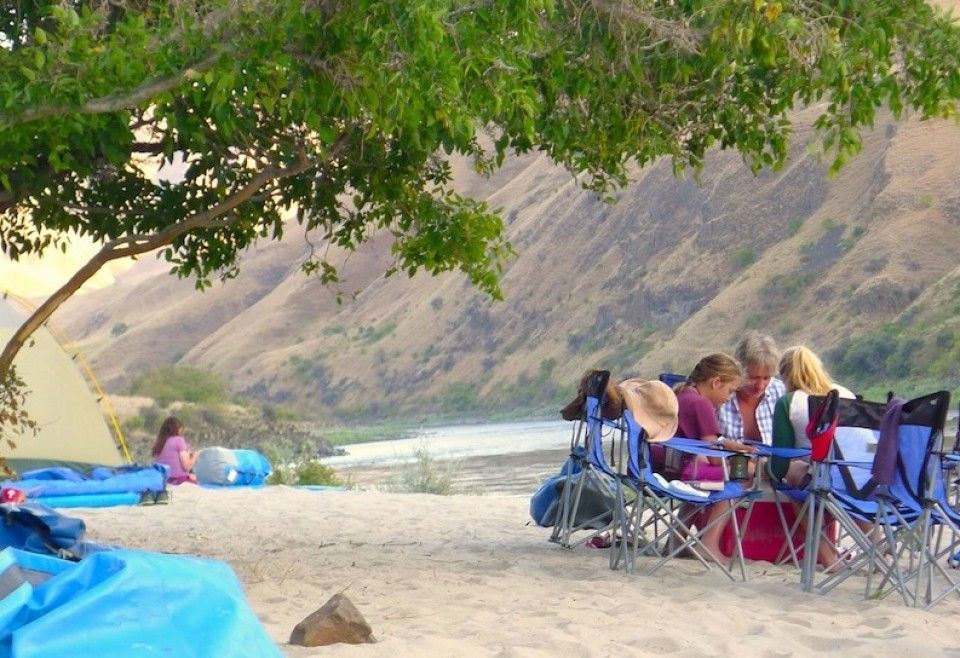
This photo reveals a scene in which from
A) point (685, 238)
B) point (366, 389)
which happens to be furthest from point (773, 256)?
point (366, 389)

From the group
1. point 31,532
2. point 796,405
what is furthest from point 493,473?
point 31,532

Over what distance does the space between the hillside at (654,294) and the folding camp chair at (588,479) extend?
24.7m

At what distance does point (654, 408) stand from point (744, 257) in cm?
4253

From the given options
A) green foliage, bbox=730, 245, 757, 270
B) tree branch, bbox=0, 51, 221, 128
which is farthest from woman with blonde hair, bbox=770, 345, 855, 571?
green foliage, bbox=730, 245, 757, 270

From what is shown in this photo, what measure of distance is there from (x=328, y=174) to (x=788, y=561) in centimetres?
→ 291

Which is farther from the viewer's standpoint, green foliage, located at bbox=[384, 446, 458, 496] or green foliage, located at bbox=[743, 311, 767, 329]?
green foliage, located at bbox=[743, 311, 767, 329]

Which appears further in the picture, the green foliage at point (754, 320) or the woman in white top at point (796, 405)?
the green foliage at point (754, 320)

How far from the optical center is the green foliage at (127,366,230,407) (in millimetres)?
40000

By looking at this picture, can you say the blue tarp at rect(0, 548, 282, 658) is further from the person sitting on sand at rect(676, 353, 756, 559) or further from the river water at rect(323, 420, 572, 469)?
the river water at rect(323, 420, 572, 469)

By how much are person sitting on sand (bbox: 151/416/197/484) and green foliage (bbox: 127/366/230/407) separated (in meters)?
27.9

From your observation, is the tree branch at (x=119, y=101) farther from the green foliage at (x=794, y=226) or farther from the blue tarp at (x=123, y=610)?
the green foliage at (x=794, y=226)

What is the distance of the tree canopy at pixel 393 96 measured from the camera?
4.27m

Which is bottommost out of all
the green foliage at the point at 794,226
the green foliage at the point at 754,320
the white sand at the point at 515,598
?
the white sand at the point at 515,598

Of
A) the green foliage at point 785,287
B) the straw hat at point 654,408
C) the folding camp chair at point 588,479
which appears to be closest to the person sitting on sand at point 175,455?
the folding camp chair at point 588,479
